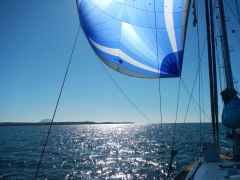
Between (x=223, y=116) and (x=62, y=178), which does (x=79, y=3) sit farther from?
(x=62, y=178)

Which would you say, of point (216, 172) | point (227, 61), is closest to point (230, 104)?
point (227, 61)

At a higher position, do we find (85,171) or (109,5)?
(109,5)

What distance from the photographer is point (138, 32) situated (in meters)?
9.59

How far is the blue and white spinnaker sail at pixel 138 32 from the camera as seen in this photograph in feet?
30.4

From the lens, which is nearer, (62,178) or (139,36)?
(139,36)

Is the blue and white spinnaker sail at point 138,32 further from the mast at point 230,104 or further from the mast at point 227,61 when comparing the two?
the mast at point 230,104

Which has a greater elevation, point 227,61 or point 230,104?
point 227,61

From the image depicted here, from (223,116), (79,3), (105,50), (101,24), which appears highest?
(79,3)

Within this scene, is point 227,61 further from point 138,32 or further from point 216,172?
point 216,172

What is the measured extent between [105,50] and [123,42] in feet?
2.26

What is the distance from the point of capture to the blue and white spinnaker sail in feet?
30.4

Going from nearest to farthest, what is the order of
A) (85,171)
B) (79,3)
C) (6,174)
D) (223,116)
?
(223,116), (79,3), (6,174), (85,171)

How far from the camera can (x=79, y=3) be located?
9.09m

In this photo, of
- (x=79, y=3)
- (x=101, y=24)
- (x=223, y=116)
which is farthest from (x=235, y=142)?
(x=79, y=3)
